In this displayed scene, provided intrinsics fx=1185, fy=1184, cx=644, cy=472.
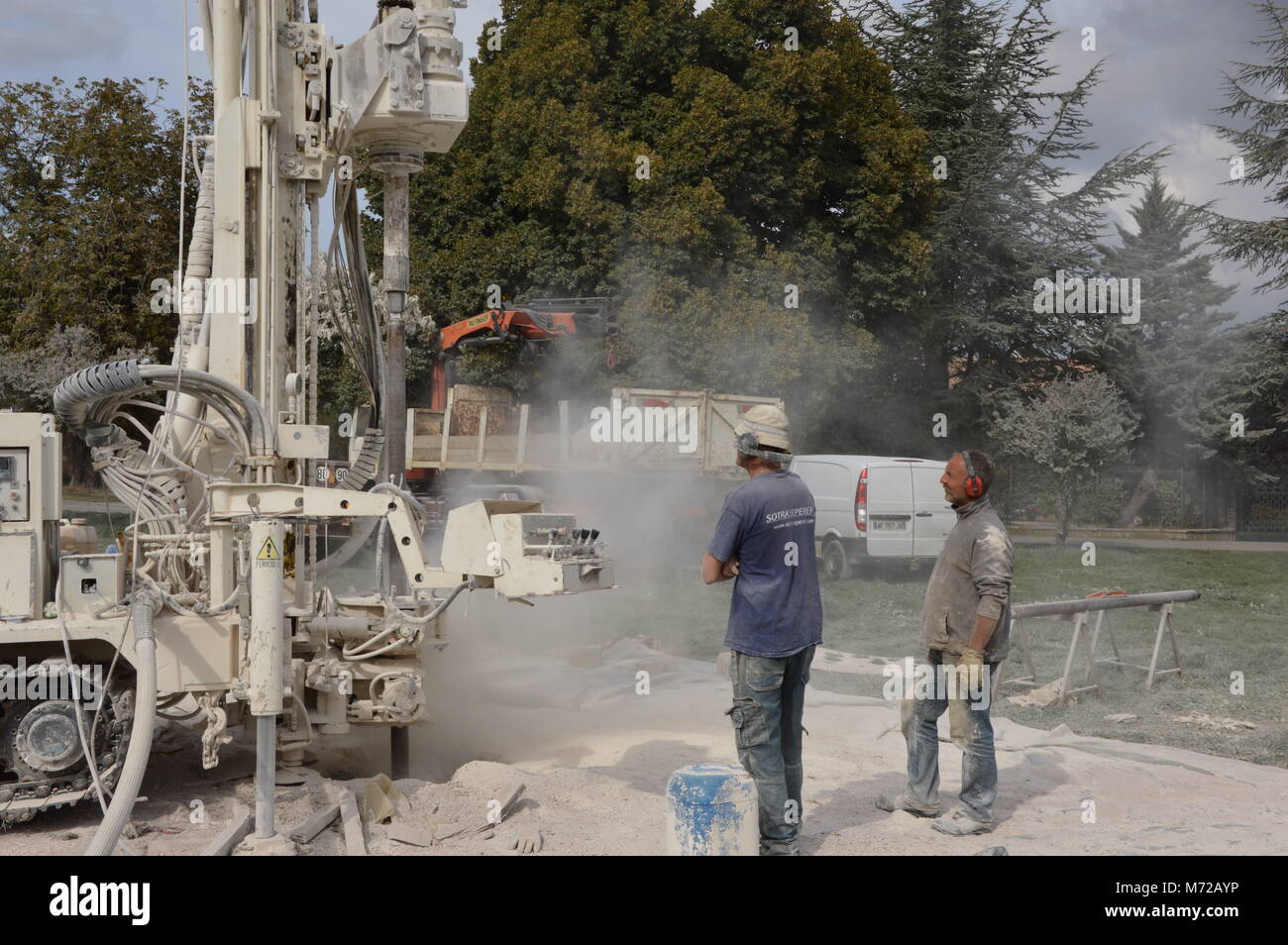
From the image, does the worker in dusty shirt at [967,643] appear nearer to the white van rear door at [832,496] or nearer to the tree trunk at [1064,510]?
the white van rear door at [832,496]

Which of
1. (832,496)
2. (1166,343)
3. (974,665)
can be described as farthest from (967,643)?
(1166,343)

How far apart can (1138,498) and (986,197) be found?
1069 cm

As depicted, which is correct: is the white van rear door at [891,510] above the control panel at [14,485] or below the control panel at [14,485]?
below

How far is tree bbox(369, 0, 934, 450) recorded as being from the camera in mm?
21938

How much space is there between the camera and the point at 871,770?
296 inches

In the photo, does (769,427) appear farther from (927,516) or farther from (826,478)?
(826,478)

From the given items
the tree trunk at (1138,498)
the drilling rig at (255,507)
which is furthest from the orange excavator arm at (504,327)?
the tree trunk at (1138,498)

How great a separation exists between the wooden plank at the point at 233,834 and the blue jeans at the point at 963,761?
3.49 meters

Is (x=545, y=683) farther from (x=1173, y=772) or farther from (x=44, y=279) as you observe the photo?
(x=44, y=279)

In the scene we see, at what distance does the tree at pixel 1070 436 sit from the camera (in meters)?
25.1

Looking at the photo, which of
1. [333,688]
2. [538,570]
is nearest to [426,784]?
[333,688]

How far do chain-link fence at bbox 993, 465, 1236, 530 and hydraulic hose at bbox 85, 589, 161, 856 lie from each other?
2817 cm

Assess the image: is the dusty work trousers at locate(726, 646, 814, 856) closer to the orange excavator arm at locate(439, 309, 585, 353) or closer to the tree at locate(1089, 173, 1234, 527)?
the orange excavator arm at locate(439, 309, 585, 353)

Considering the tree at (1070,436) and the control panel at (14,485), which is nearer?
the control panel at (14,485)
